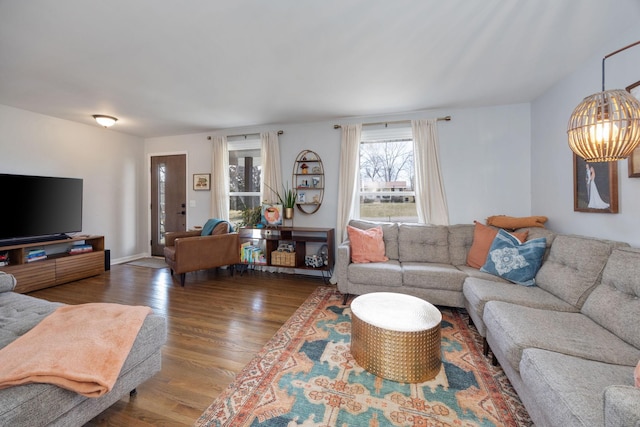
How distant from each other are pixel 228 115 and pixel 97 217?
2969mm

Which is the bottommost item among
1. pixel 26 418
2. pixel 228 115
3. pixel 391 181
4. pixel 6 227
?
pixel 26 418

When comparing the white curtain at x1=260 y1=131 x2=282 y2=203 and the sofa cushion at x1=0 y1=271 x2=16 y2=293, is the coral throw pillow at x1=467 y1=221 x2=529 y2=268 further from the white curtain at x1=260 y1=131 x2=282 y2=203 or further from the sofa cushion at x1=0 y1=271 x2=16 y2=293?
the sofa cushion at x1=0 y1=271 x2=16 y2=293

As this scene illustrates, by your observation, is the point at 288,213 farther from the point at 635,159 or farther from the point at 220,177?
the point at 635,159

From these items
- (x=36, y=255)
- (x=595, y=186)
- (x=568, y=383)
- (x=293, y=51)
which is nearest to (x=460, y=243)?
(x=595, y=186)

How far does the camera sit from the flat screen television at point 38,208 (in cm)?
324

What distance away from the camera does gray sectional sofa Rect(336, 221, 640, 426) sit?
1.00 metres

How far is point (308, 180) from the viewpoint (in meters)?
4.15

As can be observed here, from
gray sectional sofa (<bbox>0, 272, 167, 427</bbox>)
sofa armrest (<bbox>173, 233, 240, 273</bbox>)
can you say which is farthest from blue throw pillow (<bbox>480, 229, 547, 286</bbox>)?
sofa armrest (<bbox>173, 233, 240, 273</bbox>)

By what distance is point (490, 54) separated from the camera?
7.20 ft

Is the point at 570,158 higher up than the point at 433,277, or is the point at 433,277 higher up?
the point at 570,158

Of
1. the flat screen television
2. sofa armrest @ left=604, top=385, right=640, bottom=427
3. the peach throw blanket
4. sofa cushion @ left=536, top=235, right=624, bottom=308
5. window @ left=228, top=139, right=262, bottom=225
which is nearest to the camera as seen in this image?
sofa armrest @ left=604, top=385, right=640, bottom=427

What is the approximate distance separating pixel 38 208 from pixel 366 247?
4434 mm

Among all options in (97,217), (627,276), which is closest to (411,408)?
(627,276)

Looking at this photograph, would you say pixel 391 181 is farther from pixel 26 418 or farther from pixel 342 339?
pixel 26 418
